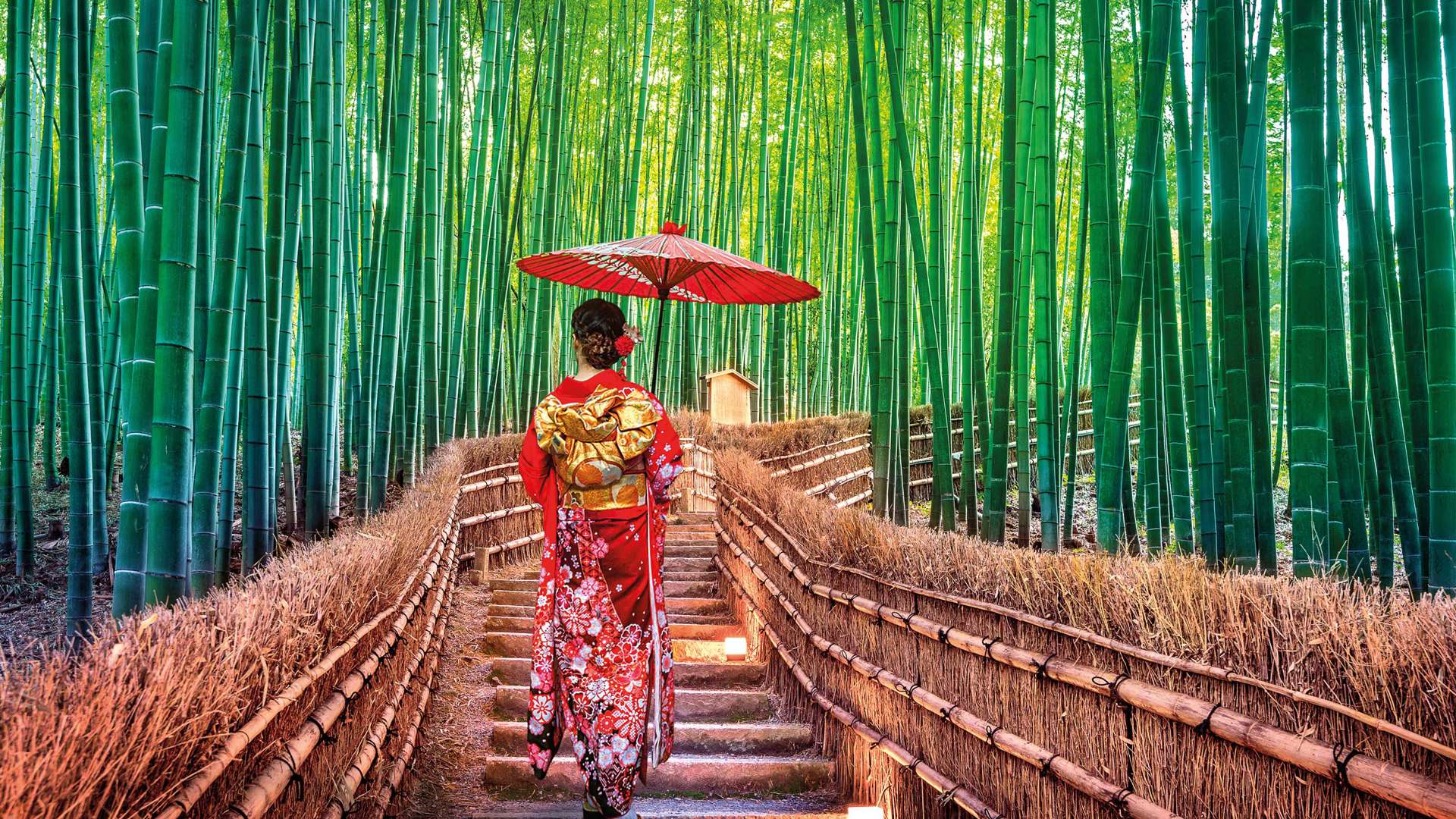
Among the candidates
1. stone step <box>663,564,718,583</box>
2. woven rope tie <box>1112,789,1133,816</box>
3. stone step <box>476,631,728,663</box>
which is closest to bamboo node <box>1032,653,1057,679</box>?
woven rope tie <box>1112,789,1133,816</box>

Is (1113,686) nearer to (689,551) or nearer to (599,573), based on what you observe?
(599,573)

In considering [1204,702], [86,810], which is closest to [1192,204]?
[1204,702]

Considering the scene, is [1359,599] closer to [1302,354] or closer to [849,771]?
[1302,354]

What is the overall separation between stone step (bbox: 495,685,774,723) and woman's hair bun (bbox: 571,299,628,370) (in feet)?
4.05

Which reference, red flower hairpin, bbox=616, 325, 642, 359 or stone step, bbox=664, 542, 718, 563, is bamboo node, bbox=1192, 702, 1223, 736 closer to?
red flower hairpin, bbox=616, 325, 642, 359

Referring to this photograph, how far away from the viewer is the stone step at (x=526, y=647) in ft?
11.7

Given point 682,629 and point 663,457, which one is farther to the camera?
point 682,629

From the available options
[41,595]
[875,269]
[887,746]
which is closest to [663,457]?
[887,746]

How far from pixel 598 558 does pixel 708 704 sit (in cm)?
102

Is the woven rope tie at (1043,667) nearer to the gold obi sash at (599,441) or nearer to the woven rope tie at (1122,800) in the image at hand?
the woven rope tie at (1122,800)

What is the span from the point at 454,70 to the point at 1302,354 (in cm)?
523

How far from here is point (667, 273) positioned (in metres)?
3.63

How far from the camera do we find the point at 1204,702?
4.87 ft

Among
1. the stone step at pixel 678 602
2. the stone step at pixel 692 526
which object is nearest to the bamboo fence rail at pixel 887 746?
the stone step at pixel 678 602
